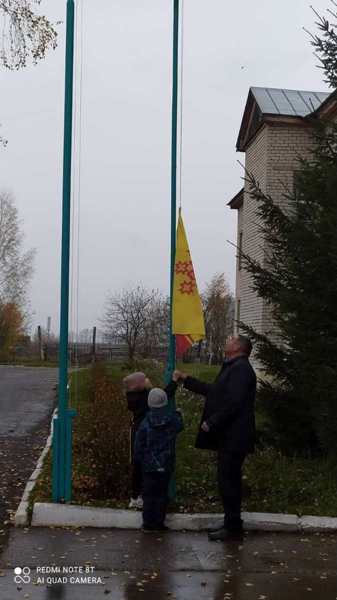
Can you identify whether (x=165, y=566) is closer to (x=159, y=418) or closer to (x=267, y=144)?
(x=159, y=418)

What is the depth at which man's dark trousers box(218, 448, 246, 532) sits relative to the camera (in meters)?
6.47

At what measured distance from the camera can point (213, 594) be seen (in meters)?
5.07

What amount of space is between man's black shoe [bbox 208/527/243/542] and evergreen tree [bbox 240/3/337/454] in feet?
6.51

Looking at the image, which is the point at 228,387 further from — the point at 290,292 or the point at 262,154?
the point at 262,154

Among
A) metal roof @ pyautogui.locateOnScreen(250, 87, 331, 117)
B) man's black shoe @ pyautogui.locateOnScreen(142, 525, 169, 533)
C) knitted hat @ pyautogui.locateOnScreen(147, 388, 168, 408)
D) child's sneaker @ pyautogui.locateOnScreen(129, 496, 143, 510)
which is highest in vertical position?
metal roof @ pyautogui.locateOnScreen(250, 87, 331, 117)

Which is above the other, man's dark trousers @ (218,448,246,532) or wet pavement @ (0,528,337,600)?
man's dark trousers @ (218,448,246,532)

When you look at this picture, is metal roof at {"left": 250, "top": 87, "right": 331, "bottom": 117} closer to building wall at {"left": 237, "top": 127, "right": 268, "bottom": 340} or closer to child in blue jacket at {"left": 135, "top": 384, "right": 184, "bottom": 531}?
building wall at {"left": 237, "top": 127, "right": 268, "bottom": 340}

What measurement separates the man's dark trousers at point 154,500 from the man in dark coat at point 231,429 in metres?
0.50

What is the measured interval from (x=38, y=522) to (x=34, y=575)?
4.54ft

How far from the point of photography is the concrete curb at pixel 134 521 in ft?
22.0

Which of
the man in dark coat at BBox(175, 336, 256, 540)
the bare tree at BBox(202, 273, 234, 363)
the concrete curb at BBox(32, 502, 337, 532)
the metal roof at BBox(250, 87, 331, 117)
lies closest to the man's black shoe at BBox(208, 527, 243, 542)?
the man in dark coat at BBox(175, 336, 256, 540)

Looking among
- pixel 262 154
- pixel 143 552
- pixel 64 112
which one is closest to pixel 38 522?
pixel 143 552

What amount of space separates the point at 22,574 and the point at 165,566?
105 cm

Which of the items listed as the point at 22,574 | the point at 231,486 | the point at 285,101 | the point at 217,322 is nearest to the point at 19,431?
the point at 231,486
